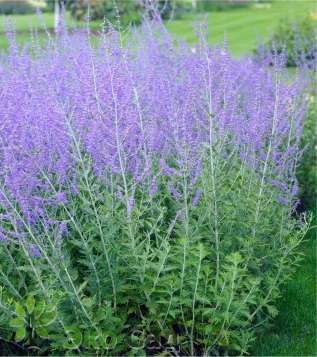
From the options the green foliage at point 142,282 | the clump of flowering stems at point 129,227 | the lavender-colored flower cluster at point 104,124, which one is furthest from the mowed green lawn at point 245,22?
the green foliage at point 142,282

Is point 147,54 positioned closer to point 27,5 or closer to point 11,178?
point 11,178

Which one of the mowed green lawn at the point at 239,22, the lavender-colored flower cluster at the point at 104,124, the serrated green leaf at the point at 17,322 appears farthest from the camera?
the mowed green lawn at the point at 239,22

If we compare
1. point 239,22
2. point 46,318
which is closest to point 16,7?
point 239,22

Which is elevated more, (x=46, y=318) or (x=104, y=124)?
(x=104, y=124)

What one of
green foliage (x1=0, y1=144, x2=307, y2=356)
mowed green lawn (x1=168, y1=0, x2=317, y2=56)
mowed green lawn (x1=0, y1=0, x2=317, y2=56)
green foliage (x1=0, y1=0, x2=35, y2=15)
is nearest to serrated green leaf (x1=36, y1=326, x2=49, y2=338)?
green foliage (x1=0, y1=144, x2=307, y2=356)

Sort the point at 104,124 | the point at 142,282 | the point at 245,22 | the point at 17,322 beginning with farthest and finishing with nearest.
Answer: the point at 245,22
the point at 104,124
the point at 142,282
the point at 17,322

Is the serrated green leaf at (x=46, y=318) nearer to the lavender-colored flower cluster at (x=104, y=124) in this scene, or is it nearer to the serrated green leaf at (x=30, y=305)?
the serrated green leaf at (x=30, y=305)

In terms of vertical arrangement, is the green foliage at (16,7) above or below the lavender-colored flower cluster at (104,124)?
below

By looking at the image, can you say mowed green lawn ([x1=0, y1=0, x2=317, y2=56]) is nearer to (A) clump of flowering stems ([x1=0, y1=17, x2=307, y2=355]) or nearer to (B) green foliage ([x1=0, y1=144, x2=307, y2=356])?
(A) clump of flowering stems ([x1=0, y1=17, x2=307, y2=355])

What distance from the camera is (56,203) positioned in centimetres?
361

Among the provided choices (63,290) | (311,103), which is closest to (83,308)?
(63,290)

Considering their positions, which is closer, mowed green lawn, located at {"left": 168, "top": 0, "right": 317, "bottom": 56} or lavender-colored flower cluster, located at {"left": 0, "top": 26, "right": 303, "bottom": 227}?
lavender-colored flower cluster, located at {"left": 0, "top": 26, "right": 303, "bottom": 227}

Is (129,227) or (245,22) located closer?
(129,227)

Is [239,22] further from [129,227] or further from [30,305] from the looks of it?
[30,305]
